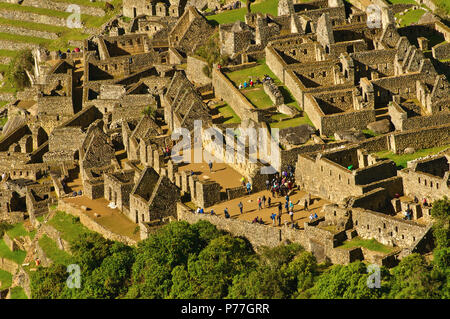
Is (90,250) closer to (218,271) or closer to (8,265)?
(218,271)

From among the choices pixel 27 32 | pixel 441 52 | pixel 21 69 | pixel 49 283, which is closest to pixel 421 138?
pixel 441 52

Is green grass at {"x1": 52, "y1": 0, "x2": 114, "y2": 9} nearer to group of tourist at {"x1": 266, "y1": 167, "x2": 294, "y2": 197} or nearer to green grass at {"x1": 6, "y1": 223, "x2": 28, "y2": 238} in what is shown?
green grass at {"x1": 6, "y1": 223, "x2": 28, "y2": 238}

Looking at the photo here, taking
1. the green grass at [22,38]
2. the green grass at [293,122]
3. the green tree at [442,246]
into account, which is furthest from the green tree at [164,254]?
the green grass at [22,38]

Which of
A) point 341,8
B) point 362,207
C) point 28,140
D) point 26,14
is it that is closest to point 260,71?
point 341,8

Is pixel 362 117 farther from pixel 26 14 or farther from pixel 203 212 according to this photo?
pixel 26 14
